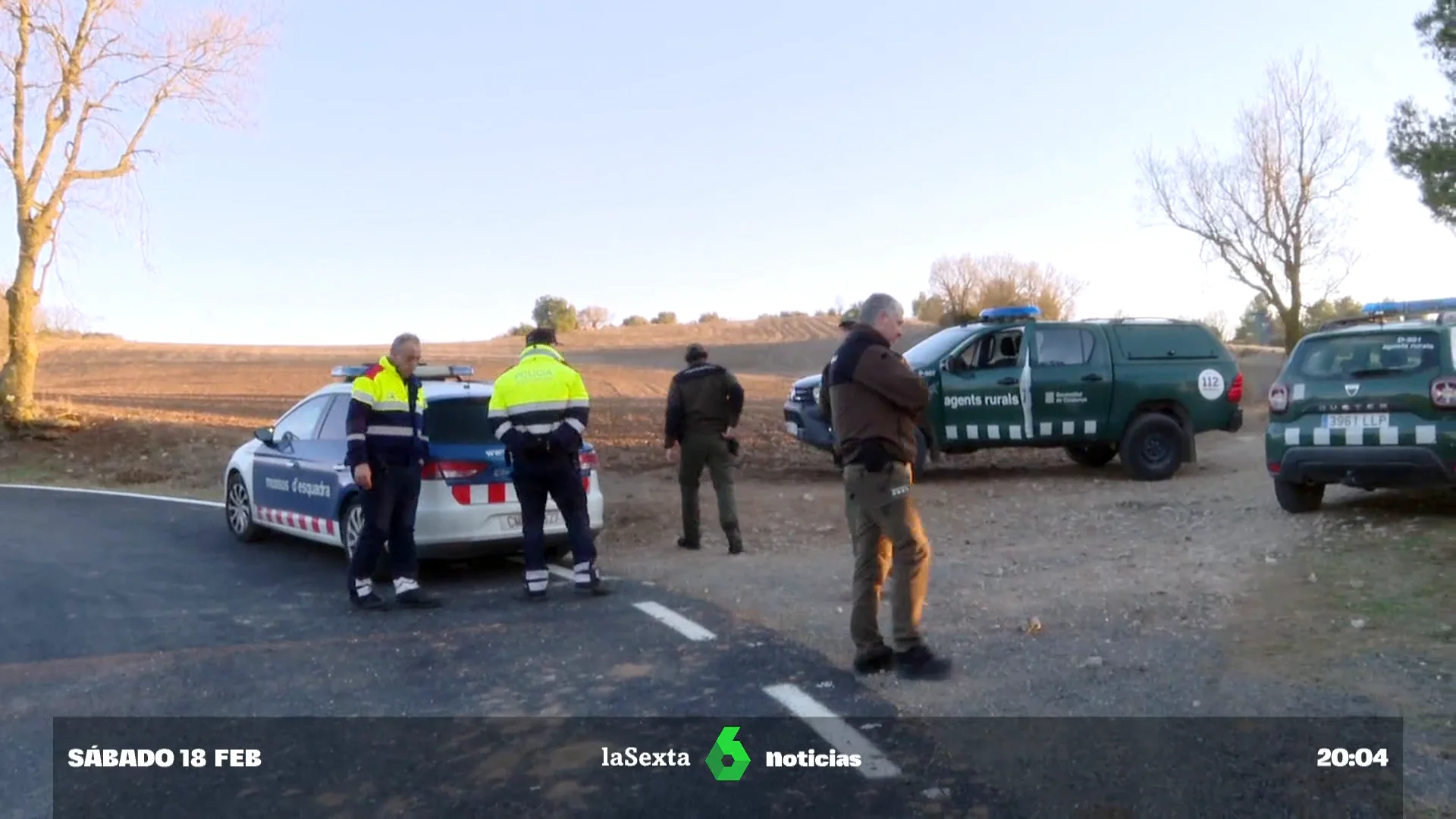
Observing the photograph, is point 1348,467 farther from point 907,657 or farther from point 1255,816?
point 1255,816

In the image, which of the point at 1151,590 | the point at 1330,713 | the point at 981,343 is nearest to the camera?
the point at 1330,713

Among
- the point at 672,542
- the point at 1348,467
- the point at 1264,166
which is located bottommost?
the point at 672,542

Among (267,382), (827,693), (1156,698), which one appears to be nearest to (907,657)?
(827,693)

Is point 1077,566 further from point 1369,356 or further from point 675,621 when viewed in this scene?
point 675,621

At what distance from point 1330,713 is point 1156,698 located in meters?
0.67

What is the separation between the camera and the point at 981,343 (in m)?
13.9

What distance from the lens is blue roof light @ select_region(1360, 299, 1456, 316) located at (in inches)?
379

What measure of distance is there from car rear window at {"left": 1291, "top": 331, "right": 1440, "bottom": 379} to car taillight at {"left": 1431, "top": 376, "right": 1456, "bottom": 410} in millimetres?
173

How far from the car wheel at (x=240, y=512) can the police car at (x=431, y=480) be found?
0.27 ft

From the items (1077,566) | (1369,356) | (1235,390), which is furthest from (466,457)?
(1235,390)

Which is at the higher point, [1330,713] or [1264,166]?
[1264,166]

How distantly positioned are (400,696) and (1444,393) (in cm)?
725

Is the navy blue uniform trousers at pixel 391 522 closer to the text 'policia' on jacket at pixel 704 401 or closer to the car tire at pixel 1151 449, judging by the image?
the text 'policia' on jacket at pixel 704 401

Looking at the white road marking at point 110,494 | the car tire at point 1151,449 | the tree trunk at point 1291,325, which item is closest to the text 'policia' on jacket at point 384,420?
the white road marking at point 110,494
